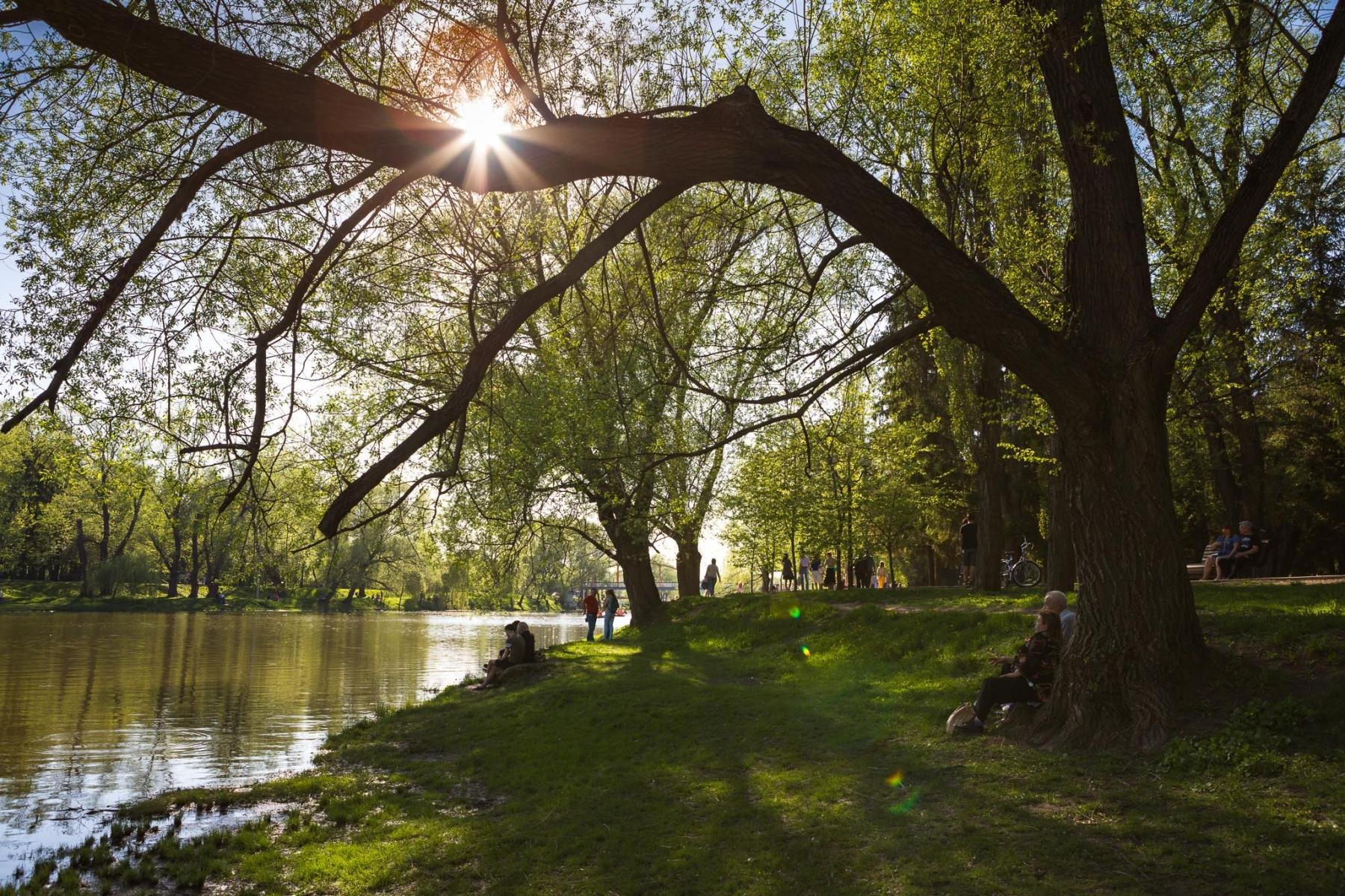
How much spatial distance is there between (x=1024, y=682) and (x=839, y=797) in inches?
106

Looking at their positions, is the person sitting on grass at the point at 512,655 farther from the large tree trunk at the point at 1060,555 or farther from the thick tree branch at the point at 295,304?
the thick tree branch at the point at 295,304

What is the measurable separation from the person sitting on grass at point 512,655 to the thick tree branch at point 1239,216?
15.5m

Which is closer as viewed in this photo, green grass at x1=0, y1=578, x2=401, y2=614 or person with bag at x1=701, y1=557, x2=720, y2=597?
person with bag at x1=701, y1=557, x2=720, y2=597

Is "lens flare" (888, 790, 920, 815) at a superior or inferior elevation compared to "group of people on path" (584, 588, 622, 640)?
inferior

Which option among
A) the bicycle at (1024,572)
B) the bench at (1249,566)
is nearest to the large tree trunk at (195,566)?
the bicycle at (1024,572)

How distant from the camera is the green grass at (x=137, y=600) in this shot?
204 ft

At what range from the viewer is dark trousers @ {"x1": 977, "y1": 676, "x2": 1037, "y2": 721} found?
10016 mm

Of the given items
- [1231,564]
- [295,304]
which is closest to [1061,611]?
[295,304]

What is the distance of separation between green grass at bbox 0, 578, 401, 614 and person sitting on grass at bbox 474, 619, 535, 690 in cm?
4274

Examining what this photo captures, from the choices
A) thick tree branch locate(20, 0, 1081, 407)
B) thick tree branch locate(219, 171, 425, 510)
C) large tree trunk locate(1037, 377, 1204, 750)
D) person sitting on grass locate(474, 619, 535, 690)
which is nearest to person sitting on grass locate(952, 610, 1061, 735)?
large tree trunk locate(1037, 377, 1204, 750)

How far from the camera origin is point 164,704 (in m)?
19.9

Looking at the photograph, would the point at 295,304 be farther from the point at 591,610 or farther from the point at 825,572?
the point at 825,572

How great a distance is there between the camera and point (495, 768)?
40.7ft

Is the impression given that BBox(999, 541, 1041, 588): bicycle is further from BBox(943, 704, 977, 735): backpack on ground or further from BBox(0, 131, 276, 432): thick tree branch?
BBox(0, 131, 276, 432): thick tree branch
